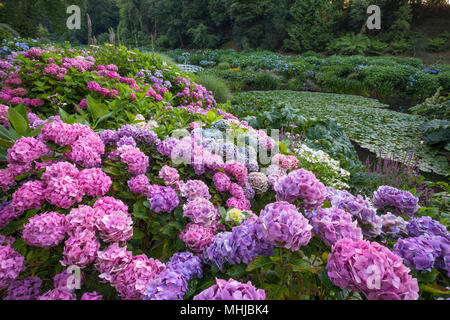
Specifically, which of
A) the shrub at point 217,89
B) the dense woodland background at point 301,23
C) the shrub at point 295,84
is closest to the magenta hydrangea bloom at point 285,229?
the shrub at point 217,89

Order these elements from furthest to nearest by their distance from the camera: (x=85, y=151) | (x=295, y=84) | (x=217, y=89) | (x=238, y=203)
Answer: (x=295, y=84), (x=217, y=89), (x=238, y=203), (x=85, y=151)

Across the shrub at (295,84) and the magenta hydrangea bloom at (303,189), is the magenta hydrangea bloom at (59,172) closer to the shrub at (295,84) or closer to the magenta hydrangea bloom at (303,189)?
the magenta hydrangea bloom at (303,189)

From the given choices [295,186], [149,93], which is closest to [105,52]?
[149,93]

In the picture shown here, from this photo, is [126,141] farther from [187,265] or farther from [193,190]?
[187,265]

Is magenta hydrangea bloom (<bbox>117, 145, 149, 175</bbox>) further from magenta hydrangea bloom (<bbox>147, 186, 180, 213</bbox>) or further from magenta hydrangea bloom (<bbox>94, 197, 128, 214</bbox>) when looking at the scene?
magenta hydrangea bloom (<bbox>94, 197, 128, 214</bbox>)

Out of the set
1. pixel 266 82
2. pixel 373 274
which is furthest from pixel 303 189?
pixel 266 82

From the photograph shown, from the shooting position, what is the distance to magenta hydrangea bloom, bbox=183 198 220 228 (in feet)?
3.60

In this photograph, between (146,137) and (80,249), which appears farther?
(146,137)

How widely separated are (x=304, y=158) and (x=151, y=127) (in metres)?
1.76

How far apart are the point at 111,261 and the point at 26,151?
694 millimetres

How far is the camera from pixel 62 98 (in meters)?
2.54

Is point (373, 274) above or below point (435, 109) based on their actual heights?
above

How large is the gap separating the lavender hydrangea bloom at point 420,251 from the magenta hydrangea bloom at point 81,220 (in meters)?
1.15

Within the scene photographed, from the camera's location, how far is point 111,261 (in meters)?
0.82
